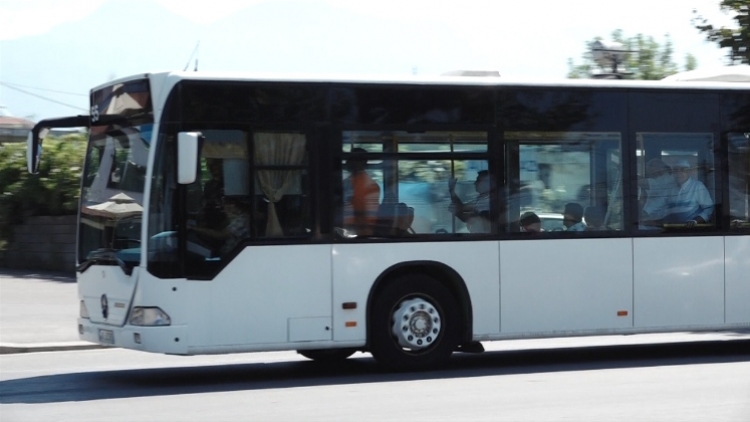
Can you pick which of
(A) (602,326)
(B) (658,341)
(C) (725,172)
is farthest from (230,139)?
(B) (658,341)

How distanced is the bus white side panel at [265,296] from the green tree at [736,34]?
1293cm

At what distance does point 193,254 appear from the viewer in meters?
11.1

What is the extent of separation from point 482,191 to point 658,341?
193 inches

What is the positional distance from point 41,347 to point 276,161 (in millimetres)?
5409

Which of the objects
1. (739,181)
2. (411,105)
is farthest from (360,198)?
(739,181)

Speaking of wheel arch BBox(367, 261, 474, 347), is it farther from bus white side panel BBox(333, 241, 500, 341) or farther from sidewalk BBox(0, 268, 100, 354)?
sidewalk BBox(0, 268, 100, 354)

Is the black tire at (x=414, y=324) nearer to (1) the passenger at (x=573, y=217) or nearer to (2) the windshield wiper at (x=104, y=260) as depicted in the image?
(1) the passenger at (x=573, y=217)

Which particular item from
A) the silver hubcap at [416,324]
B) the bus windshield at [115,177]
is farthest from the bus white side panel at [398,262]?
the bus windshield at [115,177]

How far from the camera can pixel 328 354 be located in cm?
1311

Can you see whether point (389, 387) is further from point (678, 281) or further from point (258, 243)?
point (678, 281)

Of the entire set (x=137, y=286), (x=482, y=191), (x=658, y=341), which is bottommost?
(x=658, y=341)

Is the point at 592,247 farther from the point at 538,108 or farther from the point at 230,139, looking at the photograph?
the point at 230,139

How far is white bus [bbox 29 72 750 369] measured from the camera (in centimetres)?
1115

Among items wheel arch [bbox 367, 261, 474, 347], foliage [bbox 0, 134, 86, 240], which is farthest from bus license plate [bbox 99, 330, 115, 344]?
foliage [bbox 0, 134, 86, 240]
